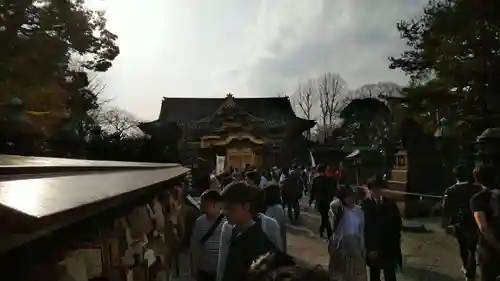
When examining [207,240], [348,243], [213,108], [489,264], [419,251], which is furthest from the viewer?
[213,108]

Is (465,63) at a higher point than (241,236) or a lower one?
higher

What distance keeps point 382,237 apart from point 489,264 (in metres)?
1.23

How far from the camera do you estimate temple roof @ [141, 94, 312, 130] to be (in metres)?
55.6

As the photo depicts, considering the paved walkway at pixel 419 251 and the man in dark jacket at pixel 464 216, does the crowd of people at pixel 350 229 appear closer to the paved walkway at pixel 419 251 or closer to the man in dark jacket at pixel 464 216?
the man in dark jacket at pixel 464 216

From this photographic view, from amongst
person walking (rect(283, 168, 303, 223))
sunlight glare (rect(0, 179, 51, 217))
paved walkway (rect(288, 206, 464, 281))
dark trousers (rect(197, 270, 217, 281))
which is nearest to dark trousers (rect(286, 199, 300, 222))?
person walking (rect(283, 168, 303, 223))

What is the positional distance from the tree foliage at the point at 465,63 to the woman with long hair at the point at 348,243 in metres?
11.3

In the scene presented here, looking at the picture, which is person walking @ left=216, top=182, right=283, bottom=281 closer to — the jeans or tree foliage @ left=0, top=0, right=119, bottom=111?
the jeans

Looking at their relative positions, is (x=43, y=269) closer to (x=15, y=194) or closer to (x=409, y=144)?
(x=15, y=194)

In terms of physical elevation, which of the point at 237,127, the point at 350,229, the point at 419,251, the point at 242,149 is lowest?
the point at 419,251

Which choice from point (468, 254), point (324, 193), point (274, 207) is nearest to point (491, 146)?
point (324, 193)

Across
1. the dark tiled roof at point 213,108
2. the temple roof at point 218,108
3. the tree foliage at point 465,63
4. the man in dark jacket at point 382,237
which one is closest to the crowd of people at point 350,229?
the man in dark jacket at point 382,237

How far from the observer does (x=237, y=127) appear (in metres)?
51.3

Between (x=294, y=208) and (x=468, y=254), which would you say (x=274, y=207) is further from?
(x=294, y=208)

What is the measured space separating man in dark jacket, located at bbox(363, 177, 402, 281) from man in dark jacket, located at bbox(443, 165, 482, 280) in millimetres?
1199
